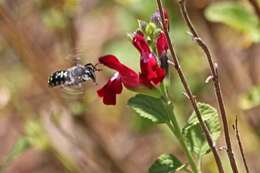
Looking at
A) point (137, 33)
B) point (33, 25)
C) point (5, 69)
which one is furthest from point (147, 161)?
point (137, 33)

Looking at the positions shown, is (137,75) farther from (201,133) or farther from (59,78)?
(59,78)

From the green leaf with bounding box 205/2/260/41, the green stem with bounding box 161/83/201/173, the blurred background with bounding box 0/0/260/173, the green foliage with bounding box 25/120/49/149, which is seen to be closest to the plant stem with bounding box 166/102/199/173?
the green stem with bounding box 161/83/201/173

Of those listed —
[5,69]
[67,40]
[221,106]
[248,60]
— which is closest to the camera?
[221,106]

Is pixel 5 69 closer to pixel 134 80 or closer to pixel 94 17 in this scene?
pixel 94 17

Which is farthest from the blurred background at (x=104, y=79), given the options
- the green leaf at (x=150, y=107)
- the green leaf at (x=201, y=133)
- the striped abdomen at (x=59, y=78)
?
the green leaf at (x=150, y=107)

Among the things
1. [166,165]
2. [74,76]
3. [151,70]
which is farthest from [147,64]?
[74,76]

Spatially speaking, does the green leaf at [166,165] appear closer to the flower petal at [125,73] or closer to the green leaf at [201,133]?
the green leaf at [201,133]
